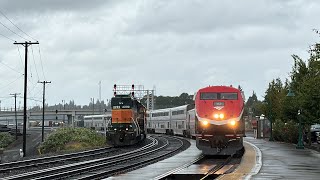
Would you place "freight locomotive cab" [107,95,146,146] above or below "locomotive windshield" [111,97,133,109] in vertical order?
below

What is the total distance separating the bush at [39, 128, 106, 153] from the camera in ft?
162

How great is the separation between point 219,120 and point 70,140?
28.7 meters

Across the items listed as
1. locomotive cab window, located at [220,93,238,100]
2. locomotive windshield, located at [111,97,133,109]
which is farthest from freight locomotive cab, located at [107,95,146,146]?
locomotive cab window, located at [220,93,238,100]

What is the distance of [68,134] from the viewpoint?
2046 inches

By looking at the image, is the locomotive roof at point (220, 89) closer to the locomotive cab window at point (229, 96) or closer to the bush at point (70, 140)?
the locomotive cab window at point (229, 96)

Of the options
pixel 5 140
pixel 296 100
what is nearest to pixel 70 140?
→ pixel 296 100

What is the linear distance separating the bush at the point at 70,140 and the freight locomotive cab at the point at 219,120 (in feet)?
80.4

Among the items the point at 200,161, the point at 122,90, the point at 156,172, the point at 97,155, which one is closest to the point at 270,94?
the point at 97,155

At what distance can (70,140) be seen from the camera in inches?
2000

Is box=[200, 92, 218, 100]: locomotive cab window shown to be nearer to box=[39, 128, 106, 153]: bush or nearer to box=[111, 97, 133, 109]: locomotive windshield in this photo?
box=[111, 97, 133, 109]: locomotive windshield

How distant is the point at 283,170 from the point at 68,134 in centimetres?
3722

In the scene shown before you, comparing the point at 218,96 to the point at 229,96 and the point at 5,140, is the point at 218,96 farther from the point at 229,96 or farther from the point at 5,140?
the point at 5,140

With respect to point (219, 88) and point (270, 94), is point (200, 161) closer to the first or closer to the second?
point (219, 88)

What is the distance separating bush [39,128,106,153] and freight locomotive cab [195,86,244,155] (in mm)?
24498
